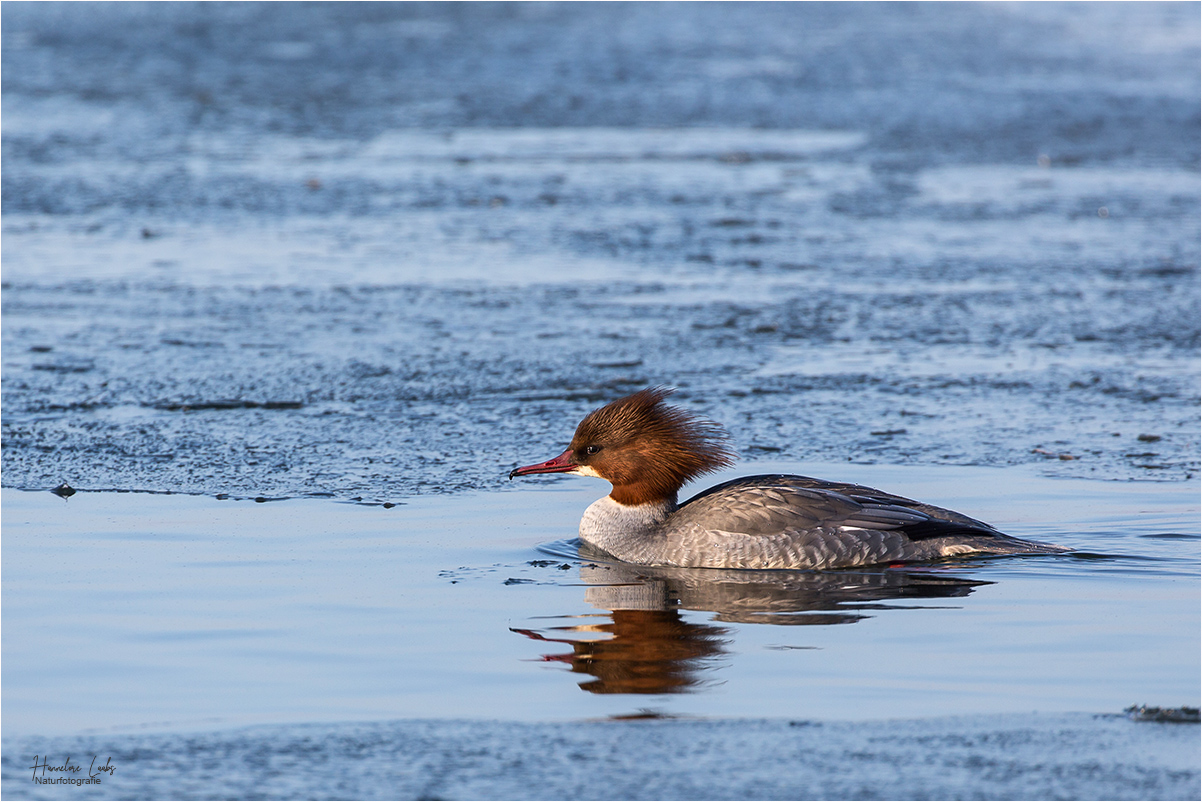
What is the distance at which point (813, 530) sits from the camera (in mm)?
6625

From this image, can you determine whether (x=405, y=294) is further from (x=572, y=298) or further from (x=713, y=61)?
(x=713, y=61)

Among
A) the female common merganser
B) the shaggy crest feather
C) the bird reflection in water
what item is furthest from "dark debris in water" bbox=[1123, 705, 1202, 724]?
the shaggy crest feather

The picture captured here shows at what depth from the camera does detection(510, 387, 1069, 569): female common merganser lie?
6.55 m

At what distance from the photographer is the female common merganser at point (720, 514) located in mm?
6555

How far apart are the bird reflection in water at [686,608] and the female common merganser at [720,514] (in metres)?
0.09

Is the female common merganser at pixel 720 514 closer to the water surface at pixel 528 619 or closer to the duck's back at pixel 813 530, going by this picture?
the duck's back at pixel 813 530

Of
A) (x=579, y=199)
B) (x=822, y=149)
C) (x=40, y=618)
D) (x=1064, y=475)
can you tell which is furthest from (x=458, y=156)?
(x=40, y=618)

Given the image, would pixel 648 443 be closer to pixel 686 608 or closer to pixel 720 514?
pixel 720 514

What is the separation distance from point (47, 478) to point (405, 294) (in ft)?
13.2

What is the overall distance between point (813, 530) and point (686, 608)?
920 mm

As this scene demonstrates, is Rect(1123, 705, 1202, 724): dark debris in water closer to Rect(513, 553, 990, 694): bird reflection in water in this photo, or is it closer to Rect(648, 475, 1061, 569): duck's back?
Rect(513, 553, 990, 694): bird reflection in water

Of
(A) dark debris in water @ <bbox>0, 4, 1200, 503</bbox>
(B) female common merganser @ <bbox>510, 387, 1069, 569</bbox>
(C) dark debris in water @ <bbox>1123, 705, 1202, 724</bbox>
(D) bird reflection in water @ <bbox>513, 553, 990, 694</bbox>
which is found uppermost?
(A) dark debris in water @ <bbox>0, 4, 1200, 503</bbox>

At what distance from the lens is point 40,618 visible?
5.54 meters

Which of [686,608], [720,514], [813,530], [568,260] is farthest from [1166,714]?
[568,260]
